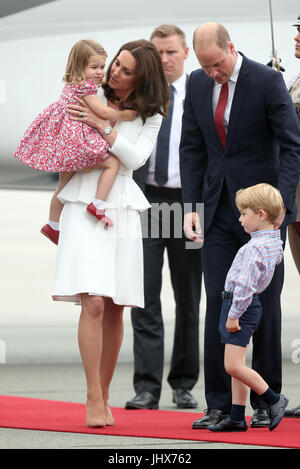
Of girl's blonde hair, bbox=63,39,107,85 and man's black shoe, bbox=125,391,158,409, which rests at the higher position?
girl's blonde hair, bbox=63,39,107,85

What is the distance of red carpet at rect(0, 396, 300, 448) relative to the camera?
3600 millimetres

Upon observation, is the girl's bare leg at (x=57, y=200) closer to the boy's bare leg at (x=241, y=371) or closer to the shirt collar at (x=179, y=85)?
the boy's bare leg at (x=241, y=371)

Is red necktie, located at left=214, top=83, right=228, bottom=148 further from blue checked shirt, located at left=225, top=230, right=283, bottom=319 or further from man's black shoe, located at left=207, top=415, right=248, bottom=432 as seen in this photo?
man's black shoe, located at left=207, top=415, right=248, bottom=432

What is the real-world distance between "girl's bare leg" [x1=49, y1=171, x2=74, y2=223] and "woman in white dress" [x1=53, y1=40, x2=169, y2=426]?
1.3 inches

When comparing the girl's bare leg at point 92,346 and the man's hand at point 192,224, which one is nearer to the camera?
the girl's bare leg at point 92,346

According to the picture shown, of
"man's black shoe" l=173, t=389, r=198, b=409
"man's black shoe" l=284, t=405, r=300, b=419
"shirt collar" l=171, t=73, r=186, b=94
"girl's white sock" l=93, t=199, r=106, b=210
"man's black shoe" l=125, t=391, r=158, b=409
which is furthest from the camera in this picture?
"shirt collar" l=171, t=73, r=186, b=94

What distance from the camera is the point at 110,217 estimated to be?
388 centimetres

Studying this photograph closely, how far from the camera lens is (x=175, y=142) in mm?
4891

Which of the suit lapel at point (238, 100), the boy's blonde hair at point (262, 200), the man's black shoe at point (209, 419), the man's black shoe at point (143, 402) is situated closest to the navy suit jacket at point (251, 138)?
the suit lapel at point (238, 100)

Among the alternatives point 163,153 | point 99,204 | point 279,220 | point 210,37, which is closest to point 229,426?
point 279,220

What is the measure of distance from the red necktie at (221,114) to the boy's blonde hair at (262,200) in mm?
330

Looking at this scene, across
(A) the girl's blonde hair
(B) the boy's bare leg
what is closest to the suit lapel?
(A) the girl's blonde hair

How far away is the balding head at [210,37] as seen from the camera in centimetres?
386
